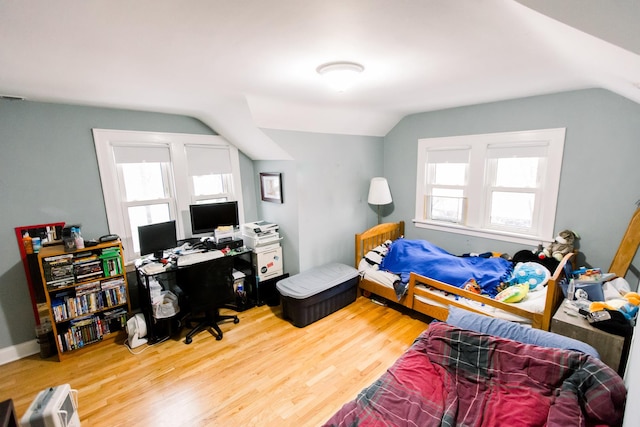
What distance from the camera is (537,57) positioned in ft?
5.59

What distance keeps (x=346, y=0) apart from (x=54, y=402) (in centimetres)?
262

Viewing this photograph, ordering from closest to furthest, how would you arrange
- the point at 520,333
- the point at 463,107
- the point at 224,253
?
the point at 520,333 → the point at 224,253 → the point at 463,107

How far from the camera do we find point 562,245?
2727mm

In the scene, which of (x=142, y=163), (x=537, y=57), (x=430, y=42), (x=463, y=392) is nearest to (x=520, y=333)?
(x=463, y=392)

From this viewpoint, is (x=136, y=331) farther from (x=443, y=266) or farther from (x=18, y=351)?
(x=443, y=266)

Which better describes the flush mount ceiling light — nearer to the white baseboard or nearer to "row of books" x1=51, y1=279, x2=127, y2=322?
"row of books" x1=51, y1=279, x2=127, y2=322

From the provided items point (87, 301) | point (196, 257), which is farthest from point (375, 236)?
point (87, 301)

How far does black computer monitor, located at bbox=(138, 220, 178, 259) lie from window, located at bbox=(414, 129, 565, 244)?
10.5 feet

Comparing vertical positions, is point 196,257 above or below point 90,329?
above

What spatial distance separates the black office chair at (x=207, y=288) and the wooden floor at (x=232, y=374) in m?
0.14

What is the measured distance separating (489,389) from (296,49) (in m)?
2.17

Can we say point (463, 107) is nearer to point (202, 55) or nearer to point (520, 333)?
point (520, 333)

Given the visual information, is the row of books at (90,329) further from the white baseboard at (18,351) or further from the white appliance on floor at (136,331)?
the white baseboard at (18,351)

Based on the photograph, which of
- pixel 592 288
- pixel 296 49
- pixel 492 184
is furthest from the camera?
pixel 492 184
